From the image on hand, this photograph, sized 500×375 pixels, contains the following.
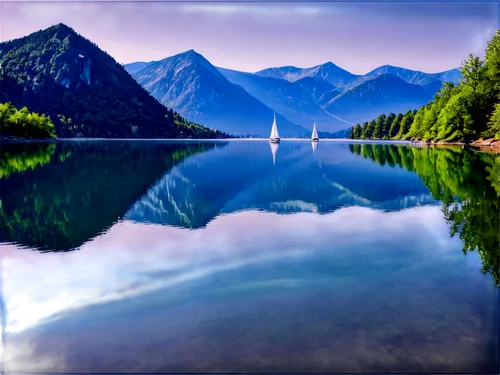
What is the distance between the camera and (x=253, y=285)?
15.7m

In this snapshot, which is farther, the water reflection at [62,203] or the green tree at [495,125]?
the green tree at [495,125]

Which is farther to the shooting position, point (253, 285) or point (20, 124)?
point (20, 124)

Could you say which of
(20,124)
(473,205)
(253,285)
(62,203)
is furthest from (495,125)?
(20,124)

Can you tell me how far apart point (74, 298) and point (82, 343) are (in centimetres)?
336

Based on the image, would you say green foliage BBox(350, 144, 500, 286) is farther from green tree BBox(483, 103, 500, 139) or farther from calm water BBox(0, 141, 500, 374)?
green tree BBox(483, 103, 500, 139)

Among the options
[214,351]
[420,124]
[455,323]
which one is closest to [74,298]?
[214,351]

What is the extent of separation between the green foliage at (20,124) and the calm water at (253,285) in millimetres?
137017

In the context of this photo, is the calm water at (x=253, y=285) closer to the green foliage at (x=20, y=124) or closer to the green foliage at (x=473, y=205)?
the green foliage at (x=473, y=205)

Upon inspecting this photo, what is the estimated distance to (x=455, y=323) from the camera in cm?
1254

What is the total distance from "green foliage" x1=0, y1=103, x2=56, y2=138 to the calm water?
450 feet

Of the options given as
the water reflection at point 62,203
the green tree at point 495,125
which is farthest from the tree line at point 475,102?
the water reflection at point 62,203

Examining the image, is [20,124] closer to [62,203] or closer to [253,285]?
[62,203]

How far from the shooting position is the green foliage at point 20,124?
510 ft

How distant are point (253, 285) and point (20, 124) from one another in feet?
552
